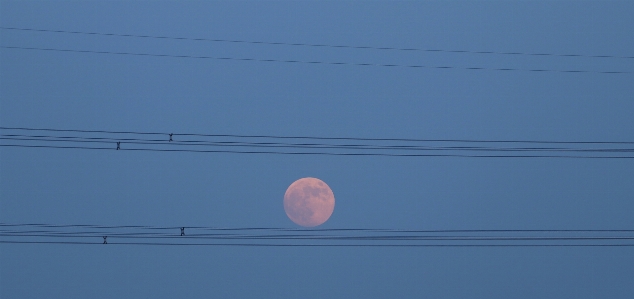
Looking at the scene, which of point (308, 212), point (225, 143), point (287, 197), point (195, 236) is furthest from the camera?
point (287, 197)

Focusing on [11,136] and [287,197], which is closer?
[11,136]

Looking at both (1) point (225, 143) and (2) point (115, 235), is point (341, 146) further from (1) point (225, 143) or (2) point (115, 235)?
(2) point (115, 235)

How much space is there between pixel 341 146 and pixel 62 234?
352cm

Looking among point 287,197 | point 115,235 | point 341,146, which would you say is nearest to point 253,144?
point 341,146

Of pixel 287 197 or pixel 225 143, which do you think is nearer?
pixel 225 143

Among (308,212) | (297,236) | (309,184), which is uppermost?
(309,184)

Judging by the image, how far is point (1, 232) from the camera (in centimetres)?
767

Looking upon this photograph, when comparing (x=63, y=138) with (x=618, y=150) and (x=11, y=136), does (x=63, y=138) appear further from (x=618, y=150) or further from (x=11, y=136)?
(x=618, y=150)

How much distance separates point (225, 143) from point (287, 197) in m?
16.0

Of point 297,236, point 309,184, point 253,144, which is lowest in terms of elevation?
point 297,236

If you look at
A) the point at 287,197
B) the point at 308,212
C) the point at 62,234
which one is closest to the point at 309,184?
the point at 287,197

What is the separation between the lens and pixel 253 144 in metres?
6.90

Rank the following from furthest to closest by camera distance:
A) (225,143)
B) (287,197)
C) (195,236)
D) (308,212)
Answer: (287,197)
(308,212)
(195,236)
(225,143)

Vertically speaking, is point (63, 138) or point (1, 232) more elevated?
point (63, 138)
